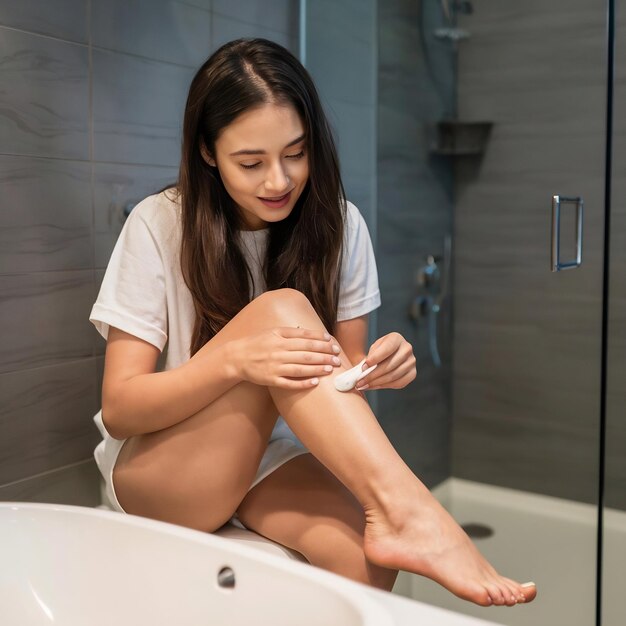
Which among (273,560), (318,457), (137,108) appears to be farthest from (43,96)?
(273,560)

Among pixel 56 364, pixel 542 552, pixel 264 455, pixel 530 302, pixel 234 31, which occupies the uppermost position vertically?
pixel 234 31

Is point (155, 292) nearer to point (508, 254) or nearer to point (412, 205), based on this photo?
point (412, 205)

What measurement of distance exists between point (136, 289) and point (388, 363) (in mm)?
433

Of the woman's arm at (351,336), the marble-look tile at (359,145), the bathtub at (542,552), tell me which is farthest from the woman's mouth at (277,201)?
the bathtub at (542,552)

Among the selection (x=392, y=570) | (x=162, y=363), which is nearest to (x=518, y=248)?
(x=162, y=363)

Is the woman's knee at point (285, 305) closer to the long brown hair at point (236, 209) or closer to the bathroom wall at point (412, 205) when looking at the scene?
the long brown hair at point (236, 209)

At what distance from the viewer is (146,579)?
966 millimetres

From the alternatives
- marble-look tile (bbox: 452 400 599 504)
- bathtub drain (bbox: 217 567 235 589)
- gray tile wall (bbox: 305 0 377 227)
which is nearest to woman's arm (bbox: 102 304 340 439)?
bathtub drain (bbox: 217 567 235 589)

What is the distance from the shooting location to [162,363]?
1452 millimetres

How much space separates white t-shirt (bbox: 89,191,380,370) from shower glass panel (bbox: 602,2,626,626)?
79 centimetres

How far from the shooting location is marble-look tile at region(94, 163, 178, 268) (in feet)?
5.36

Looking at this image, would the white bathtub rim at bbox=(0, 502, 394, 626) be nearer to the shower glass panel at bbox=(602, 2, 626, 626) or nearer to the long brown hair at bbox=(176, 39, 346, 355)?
the long brown hair at bbox=(176, 39, 346, 355)

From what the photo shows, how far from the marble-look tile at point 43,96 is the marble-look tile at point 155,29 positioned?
8cm

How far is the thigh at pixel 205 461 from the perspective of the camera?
1110 mm
